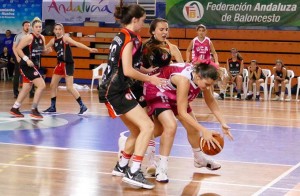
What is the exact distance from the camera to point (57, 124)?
34.5ft

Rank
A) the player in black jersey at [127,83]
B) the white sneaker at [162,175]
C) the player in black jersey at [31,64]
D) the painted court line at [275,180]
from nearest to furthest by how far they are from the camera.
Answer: the painted court line at [275,180] < the player in black jersey at [127,83] < the white sneaker at [162,175] < the player in black jersey at [31,64]

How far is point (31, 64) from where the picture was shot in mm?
10836

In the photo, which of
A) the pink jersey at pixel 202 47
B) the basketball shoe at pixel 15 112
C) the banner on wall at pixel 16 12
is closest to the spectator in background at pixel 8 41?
the banner on wall at pixel 16 12

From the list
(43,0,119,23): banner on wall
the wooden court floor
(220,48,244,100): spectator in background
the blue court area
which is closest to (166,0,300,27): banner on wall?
(43,0,119,23): banner on wall

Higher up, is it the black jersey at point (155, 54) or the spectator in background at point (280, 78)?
the black jersey at point (155, 54)

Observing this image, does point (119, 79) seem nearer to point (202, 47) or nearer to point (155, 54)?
point (155, 54)

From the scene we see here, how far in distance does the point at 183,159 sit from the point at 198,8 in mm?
13136

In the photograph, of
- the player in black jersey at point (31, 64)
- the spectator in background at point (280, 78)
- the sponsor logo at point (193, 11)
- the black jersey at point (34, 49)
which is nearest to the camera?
the player in black jersey at point (31, 64)

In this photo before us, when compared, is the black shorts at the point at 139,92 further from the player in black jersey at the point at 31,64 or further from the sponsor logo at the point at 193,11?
the sponsor logo at the point at 193,11

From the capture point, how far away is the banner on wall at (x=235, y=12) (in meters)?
19.3

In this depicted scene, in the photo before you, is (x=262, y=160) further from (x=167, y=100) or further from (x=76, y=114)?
(x=76, y=114)

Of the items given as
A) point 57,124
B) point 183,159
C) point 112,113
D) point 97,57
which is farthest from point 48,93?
point 112,113

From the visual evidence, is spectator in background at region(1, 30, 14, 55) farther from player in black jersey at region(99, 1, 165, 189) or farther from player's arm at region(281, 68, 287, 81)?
player in black jersey at region(99, 1, 165, 189)

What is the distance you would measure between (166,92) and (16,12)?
17.5 m
